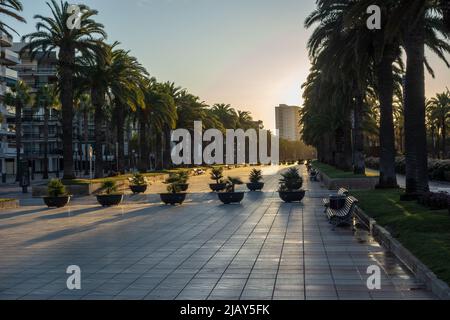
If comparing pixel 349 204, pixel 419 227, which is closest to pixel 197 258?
pixel 419 227

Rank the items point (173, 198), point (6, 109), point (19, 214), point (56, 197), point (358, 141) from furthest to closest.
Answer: point (6, 109) < point (358, 141) < point (56, 197) < point (173, 198) < point (19, 214)

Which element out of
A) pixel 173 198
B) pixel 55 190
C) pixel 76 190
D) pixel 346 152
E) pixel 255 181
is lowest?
pixel 173 198

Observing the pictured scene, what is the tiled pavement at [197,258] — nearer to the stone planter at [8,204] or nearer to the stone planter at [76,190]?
the stone planter at [8,204]

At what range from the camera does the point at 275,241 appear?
42.7ft

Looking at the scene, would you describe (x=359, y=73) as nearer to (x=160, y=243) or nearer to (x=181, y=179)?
(x=181, y=179)

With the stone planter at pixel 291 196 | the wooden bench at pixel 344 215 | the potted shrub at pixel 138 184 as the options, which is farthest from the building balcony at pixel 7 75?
the wooden bench at pixel 344 215

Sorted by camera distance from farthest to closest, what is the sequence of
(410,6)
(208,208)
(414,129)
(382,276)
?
1. (208,208)
2. (414,129)
3. (410,6)
4. (382,276)

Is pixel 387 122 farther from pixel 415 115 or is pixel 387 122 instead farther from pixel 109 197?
pixel 109 197

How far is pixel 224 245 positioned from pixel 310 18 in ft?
60.9

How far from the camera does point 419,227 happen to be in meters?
12.0

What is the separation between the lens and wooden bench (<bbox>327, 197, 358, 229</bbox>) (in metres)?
15.0

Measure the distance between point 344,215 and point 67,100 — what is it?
25.2 metres

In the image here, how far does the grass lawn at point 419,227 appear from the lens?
8.74 metres
